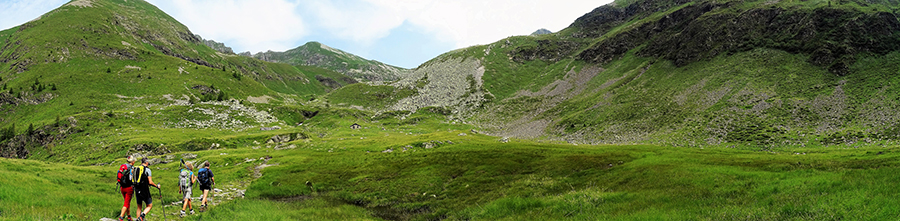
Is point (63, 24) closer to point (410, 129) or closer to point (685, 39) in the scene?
point (410, 129)

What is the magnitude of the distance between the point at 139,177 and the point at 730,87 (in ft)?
365

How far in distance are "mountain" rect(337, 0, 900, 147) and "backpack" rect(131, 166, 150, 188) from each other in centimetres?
7718

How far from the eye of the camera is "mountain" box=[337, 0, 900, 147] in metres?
60.9

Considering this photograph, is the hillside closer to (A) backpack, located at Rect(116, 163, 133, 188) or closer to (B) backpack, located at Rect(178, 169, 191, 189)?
(B) backpack, located at Rect(178, 169, 191, 189)

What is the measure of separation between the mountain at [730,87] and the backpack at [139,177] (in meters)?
77.2

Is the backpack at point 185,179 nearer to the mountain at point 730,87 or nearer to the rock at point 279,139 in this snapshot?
the rock at point 279,139

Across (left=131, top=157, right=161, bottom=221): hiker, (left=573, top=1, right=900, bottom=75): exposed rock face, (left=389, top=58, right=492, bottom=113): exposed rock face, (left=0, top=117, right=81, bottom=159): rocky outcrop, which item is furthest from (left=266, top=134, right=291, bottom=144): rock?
(left=573, top=1, right=900, bottom=75): exposed rock face

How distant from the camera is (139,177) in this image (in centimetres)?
1723

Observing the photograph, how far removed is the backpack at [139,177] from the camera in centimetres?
1714

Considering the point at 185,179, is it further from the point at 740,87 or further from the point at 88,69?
the point at 88,69

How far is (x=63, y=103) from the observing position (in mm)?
108000

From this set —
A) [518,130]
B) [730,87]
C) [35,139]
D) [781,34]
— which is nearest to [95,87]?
[35,139]

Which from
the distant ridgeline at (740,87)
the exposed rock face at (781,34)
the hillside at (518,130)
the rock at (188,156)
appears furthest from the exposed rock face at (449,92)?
the rock at (188,156)

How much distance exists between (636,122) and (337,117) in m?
105
